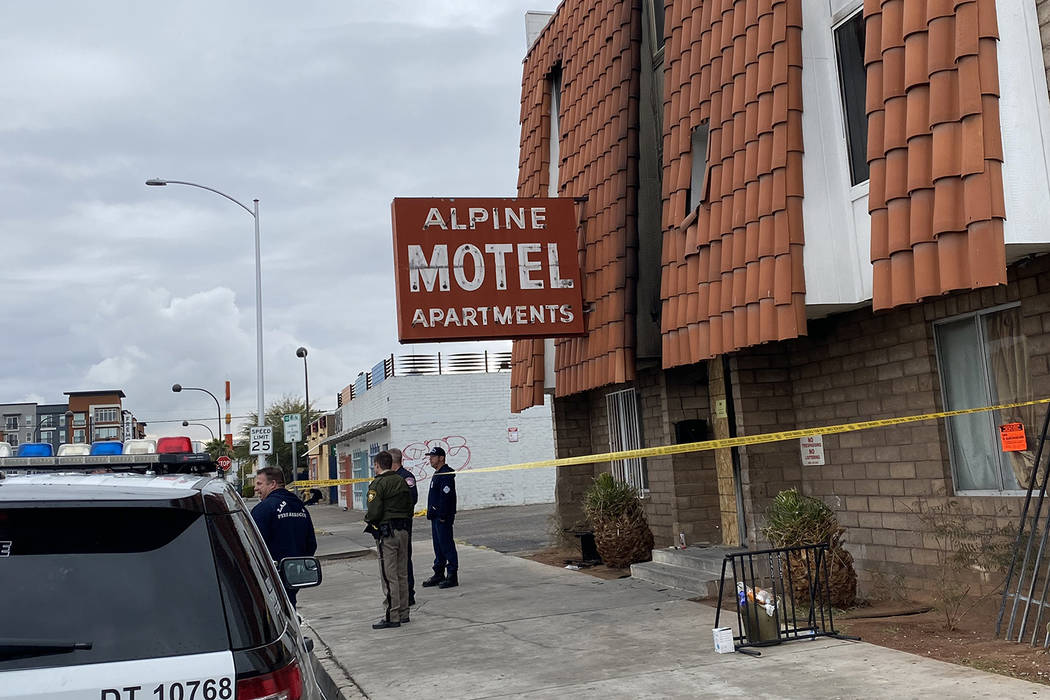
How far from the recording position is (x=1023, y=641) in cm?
736

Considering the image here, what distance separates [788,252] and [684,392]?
4.52 m

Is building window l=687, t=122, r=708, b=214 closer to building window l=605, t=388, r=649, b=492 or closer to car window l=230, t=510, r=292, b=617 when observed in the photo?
building window l=605, t=388, r=649, b=492

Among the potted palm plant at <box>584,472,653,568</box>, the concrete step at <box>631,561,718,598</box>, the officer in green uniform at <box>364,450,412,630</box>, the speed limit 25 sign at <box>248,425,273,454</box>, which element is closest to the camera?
the officer in green uniform at <box>364,450,412,630</box>

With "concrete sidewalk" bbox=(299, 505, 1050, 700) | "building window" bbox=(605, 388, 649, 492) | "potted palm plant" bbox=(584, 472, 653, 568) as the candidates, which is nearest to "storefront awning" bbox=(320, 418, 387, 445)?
"building window" bbox=(605, 388, 649, 492)

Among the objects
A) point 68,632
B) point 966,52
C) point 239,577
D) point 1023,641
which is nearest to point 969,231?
point 966,52

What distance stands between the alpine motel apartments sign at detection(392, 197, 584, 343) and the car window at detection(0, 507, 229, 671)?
9.02 meters

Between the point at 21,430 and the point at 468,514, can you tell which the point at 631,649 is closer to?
the point at 468,514

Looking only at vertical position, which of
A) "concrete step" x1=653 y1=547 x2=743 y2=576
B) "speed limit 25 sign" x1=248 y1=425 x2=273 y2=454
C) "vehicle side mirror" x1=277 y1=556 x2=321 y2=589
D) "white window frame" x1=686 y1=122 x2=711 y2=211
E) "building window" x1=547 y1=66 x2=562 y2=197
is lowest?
"concrete step" x1=653 y1=547 x2=743 y2=576

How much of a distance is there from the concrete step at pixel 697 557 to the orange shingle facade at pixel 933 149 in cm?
427

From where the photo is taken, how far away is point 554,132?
16922mm

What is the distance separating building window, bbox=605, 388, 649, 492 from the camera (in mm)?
15034

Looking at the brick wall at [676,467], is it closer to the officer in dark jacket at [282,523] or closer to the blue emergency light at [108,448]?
the officer in dark jacket at [282,523]

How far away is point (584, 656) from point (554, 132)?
35.8 ft

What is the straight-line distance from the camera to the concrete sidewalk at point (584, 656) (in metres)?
6.57
